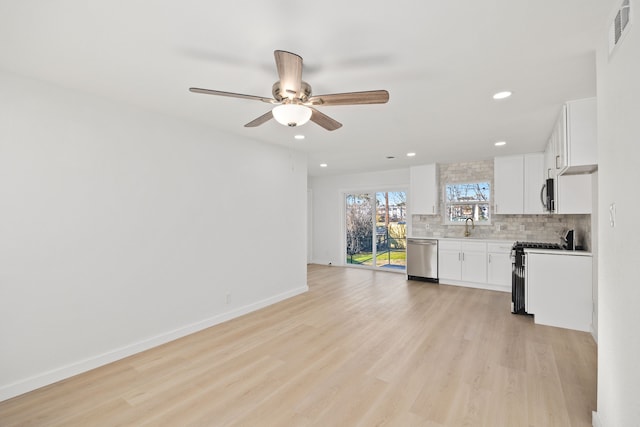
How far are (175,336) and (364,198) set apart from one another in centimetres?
539

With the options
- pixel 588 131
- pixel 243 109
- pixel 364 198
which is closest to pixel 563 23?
pixel 588 131

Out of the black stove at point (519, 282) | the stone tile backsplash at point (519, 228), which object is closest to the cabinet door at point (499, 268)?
the stone tile backsplash at point (519, 228)

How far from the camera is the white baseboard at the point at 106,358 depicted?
231 centimetres

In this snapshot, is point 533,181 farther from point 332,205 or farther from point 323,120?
point 323,120

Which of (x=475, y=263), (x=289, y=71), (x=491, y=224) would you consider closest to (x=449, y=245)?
(x=475, y=263)

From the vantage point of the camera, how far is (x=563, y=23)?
68.3 inches

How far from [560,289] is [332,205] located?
17.1ft

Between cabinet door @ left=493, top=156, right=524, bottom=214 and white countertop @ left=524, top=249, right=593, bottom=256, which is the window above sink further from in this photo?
white countertop @ left=524, top=249, right=593, bottom=256

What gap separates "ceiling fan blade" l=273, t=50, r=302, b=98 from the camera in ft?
5.55

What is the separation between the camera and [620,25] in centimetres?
147

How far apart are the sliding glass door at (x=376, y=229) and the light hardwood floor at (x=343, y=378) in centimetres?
322

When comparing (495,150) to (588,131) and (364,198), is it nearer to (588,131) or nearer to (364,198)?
(588,131)

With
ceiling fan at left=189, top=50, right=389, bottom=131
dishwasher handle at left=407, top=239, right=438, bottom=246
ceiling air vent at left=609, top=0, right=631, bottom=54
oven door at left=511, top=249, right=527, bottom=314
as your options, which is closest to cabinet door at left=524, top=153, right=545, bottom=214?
oven door at left=511, top=249, right=527, bottom=314

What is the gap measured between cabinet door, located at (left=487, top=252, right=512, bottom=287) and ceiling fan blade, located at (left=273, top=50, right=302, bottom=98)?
194 inches
